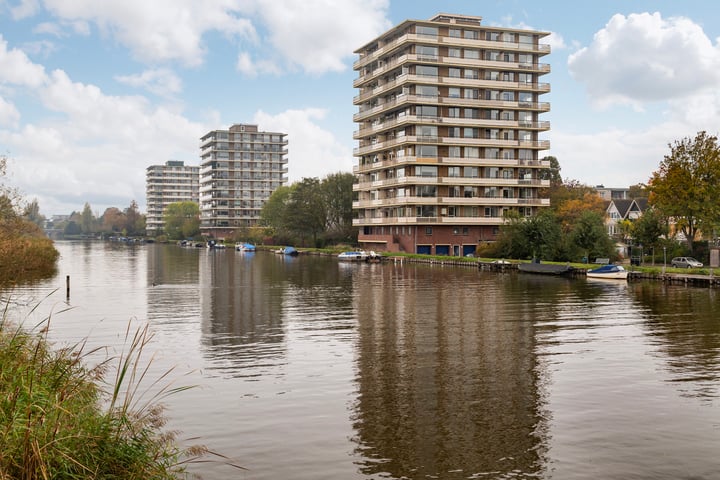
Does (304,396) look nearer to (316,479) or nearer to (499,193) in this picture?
(316,479)

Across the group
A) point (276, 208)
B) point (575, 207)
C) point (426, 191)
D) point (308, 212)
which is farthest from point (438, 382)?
point (276, 208)

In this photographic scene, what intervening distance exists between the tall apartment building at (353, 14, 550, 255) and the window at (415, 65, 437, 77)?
0.18 meters

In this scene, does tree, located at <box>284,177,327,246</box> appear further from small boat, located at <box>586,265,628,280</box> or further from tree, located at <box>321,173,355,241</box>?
small boat, located at <box>586,265,628,280</box>

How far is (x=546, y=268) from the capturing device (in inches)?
3093

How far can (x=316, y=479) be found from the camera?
47.2 feet

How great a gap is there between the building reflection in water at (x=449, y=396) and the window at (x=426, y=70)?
275 ft

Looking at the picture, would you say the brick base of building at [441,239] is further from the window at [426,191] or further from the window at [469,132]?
the window at [469,132]

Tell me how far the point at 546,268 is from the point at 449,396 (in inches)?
2389

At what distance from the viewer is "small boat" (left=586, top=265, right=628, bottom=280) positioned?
6894cm

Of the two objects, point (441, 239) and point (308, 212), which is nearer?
point (441, 239)

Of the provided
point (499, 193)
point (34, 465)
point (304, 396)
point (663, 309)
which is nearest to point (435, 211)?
point (499, 193)

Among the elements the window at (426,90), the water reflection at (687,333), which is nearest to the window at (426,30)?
the window at (426,90)

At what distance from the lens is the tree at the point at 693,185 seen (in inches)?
3327

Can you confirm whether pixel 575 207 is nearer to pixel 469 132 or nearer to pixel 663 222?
pixel 469 132
